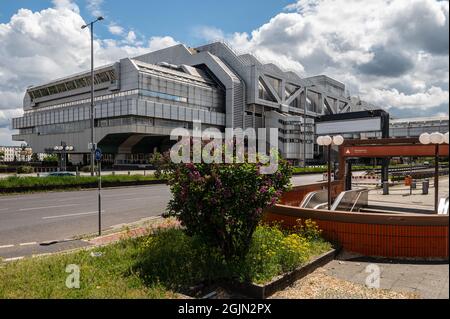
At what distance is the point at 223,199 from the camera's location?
5762mm

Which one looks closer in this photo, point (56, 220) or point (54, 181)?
point (56, 220)

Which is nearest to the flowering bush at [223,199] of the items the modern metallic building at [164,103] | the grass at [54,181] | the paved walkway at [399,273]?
the paved walkway at [399,273]

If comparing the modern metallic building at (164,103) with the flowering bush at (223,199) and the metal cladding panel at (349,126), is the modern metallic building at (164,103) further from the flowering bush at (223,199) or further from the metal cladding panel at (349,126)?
the flowering bush at (223,199)

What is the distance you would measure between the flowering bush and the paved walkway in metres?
1.80

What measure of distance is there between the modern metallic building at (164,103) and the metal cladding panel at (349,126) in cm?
3369

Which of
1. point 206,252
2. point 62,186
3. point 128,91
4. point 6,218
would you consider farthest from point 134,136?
point 206,252

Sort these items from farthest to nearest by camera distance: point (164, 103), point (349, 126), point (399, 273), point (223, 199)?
point (164, 103), point (349, 126), point (399, 273), point (223, 199)

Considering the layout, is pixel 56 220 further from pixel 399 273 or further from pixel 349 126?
pixel 349 126

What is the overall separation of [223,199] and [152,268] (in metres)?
1.72

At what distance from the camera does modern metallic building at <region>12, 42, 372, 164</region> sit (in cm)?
6265

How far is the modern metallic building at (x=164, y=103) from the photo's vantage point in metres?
62.7

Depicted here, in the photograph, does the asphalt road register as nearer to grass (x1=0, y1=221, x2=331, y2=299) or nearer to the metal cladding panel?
grass (x1=0, y1=221, x2=331, y2=299)

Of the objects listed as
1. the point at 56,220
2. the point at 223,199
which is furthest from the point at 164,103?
the point at 223,199

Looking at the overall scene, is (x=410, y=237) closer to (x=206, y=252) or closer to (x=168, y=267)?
(x=206, y=252)
